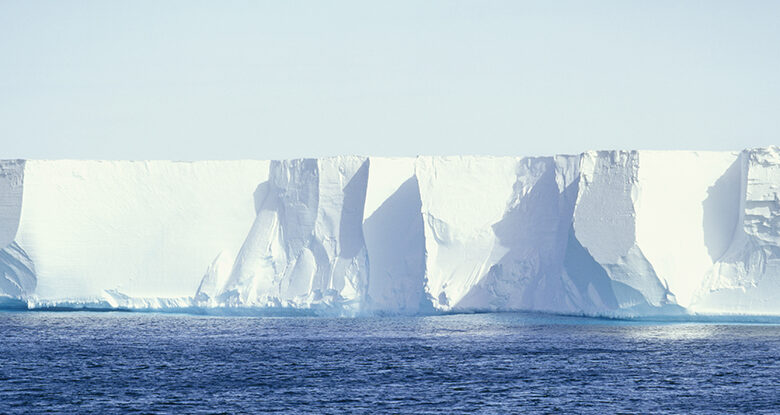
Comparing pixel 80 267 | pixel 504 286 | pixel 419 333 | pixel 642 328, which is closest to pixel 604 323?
pixel 642 328

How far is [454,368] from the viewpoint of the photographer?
68.5ft

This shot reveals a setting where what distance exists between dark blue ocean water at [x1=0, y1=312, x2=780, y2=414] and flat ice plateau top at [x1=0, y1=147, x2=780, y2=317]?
1.33 m

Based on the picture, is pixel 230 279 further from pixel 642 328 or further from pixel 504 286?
pixel 642 328

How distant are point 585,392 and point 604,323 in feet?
42.3

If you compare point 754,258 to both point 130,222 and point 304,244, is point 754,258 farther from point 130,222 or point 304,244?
point 130,222

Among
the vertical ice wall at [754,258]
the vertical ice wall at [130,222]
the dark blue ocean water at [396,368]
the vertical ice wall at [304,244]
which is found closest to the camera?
the dark blue ocean water at [396,368]

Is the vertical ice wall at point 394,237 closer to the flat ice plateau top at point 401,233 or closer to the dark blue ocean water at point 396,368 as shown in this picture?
Result: the flat ice plateau top at point 401,233

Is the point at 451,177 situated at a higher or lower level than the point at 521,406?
higher

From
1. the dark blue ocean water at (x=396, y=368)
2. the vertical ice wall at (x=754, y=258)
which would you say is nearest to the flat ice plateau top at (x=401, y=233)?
the vertical ice wall at (x=754, y=258)

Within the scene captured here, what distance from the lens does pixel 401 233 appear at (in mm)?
33594

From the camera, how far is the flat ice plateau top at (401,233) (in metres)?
28.7

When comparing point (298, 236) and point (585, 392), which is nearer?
point (585, 392)

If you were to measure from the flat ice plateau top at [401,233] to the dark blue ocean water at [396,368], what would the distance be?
1.33 metres

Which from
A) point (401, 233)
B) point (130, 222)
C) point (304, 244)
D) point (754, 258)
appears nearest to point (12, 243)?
point (130, 222)
